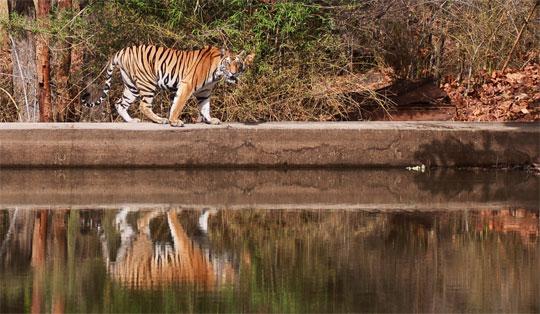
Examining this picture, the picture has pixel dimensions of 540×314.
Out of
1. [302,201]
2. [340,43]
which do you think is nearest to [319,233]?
[302,201]

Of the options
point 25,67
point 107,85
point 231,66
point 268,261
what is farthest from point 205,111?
point 268,261

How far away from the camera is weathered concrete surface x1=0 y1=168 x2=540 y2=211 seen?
14445 millimetres

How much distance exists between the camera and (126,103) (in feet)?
63.8

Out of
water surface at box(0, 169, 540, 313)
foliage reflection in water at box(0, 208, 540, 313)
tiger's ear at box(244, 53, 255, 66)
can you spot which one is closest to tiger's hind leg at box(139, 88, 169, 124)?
water surface at box(0, 169, 540, 313)

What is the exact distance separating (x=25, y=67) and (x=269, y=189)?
20.3ft

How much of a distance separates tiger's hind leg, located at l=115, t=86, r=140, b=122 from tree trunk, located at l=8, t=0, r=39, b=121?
67.9 inches

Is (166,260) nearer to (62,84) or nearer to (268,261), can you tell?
(268,261)

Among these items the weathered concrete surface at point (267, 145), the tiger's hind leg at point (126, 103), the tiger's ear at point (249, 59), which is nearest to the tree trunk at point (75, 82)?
the tiger's hind leg at point (126, 103)

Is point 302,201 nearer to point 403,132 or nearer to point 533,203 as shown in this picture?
point 533,203

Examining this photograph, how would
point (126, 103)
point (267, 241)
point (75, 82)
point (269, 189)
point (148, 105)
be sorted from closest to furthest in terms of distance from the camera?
1. point (267, 241)
2. point (269, 189)
3. point (148, 105)
4. point (126, 103)
5. point (75, 82)

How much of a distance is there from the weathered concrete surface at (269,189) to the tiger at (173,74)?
134 cm

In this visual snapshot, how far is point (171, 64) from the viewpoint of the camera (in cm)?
1895

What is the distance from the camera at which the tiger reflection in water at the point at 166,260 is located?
9930mm

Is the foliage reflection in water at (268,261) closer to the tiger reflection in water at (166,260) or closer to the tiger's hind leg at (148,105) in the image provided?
the tiger reflection in water at (166,260)
